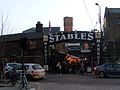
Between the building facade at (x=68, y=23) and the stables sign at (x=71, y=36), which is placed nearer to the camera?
the stables sign at (x=71, y=36)

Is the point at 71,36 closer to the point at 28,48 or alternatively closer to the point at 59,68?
the point at 59,68

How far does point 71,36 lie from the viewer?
52281mm

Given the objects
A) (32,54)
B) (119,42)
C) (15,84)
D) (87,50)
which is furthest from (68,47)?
(15,84)

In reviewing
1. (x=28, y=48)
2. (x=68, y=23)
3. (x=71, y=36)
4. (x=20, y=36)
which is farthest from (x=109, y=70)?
(x=68, y=23)

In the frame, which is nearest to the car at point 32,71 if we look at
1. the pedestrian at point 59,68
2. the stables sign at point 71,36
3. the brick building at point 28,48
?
the pedestrian at point 59,68

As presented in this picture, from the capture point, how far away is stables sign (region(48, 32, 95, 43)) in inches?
2046

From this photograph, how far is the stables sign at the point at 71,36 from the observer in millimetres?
51969

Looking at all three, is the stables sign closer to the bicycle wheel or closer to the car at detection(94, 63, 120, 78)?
the car at detection(94, 63, 120, 78)

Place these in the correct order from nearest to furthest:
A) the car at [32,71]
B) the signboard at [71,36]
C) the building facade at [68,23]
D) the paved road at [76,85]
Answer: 1. the paved road at [76,85]
2. the car at [32,71]
3. the signboard at [71,36]
4. the building facade at [68,23]

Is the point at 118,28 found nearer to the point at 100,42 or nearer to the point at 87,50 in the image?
the point at 87,50

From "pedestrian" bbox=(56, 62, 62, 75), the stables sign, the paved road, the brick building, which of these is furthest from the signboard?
the paved road

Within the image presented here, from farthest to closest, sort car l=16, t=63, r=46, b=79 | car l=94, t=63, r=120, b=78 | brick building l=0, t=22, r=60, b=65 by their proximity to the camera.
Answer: brick building l=0, t=22, r=60, b=65, car l=94, t=63, r=120, b=78, car l=16, t=63, r=46, b=79

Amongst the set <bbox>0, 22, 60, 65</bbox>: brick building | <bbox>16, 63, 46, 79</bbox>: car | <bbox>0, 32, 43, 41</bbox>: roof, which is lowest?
<bbox>16, 63, 46, 79</bbox>: car

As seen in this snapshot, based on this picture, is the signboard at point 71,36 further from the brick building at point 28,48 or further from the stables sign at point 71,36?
the brick building at point 28,48
